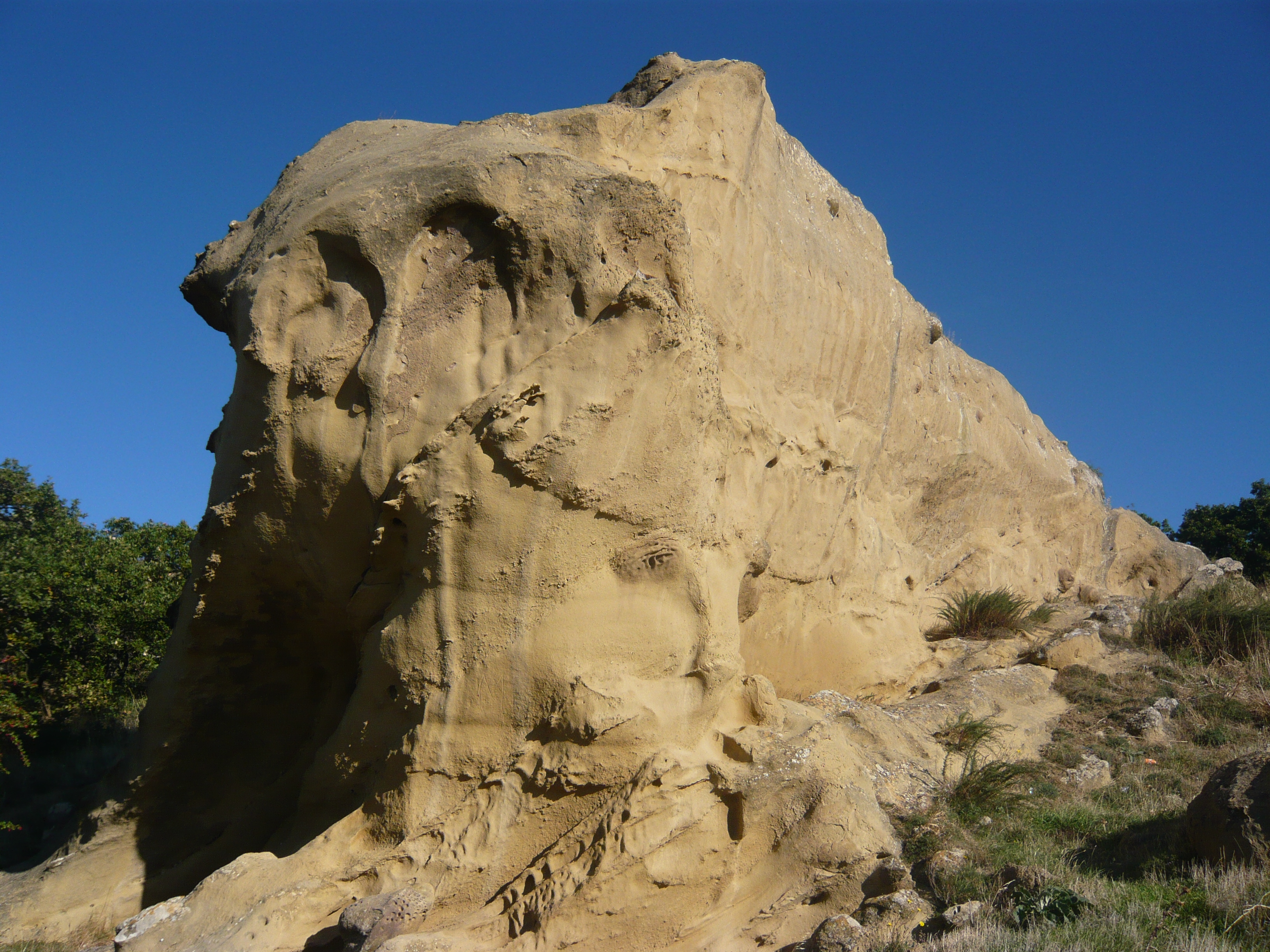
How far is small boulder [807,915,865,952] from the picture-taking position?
3449mm

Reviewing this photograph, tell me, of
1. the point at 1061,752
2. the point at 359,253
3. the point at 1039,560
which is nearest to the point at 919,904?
the point at 1061,752

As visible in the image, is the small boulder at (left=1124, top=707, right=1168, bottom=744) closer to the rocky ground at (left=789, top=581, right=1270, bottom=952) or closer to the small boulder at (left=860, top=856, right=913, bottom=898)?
the rocky ground at (left=789, top=581, right=1270, bottom=952)

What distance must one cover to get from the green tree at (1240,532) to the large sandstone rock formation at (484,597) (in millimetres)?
14401

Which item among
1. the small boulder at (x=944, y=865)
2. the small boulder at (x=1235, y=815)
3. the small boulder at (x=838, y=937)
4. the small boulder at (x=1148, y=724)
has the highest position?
the small boulder at (x=1148, y=724)

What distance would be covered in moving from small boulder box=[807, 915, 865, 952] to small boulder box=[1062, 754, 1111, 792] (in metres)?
2.68

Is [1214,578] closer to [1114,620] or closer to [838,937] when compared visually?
[1114,620]

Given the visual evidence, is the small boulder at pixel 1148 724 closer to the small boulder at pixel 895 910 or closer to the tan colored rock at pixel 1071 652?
the tan colored rock at pixel 1071 652

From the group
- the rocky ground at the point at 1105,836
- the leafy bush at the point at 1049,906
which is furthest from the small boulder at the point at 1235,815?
the leafy bush at the point at 1049,906

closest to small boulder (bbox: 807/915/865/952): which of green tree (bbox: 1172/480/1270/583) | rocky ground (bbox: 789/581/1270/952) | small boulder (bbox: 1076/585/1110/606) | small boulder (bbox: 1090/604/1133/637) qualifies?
rocky ground (bbox: 789/581/1270/952)

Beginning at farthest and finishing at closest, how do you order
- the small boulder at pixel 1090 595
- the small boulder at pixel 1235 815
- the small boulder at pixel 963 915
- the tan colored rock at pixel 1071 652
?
the small boulder at pixel 1090 595, the tan colored rock at pixel 1071 652, the small boulder at pixel 1235 815, the small boulder at pixel 963 915

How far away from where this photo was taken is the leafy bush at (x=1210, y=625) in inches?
292

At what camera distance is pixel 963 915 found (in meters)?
3.59

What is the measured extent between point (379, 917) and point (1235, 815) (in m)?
3.68

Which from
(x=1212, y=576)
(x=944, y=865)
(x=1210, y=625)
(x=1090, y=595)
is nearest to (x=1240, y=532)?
(x=1212, y=576)
